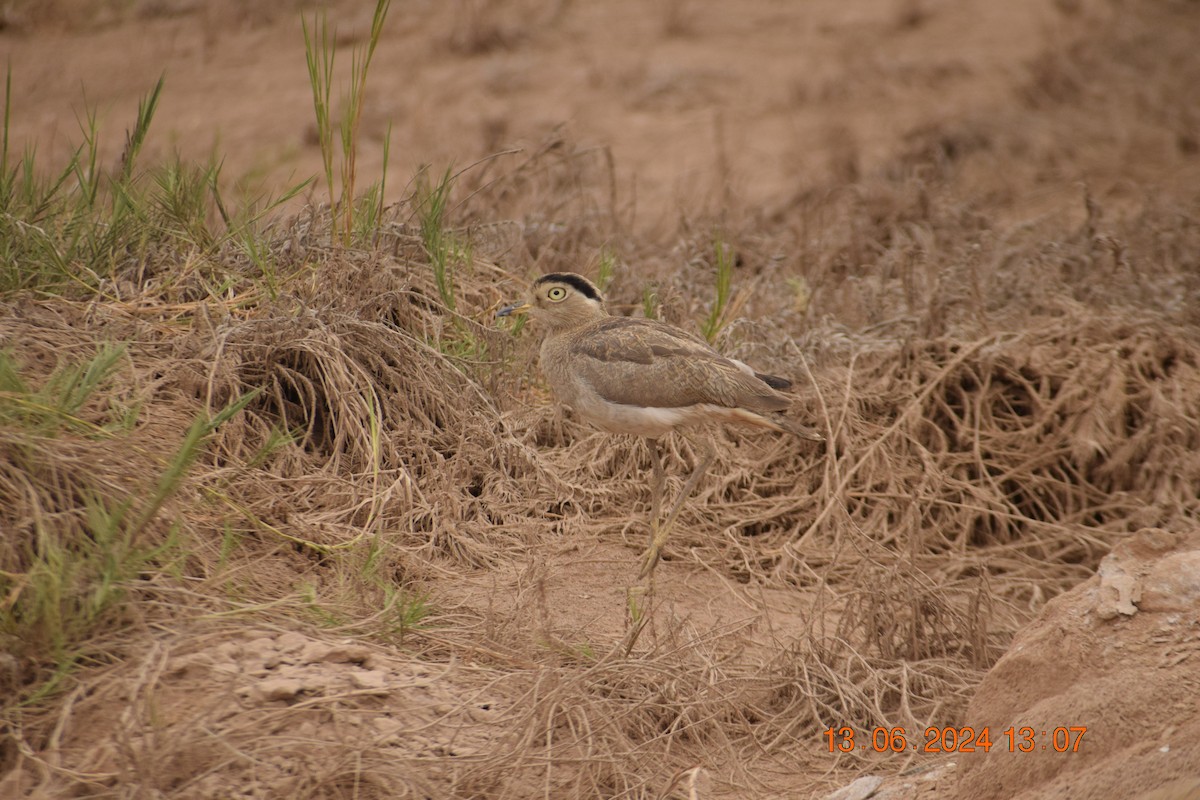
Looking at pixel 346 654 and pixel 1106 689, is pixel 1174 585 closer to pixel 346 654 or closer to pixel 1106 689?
pixel 1106 689

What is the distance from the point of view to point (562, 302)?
19.5 feet

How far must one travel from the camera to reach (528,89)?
38.7 feet

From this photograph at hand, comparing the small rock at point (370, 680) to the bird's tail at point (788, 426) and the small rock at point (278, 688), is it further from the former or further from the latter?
the bird's tail at point (788, 426)

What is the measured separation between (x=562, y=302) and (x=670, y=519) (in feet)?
3.65

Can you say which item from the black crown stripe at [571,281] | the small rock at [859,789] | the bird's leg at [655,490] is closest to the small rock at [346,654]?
the small rock at [859,789]

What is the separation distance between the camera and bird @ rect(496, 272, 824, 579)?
5500mm

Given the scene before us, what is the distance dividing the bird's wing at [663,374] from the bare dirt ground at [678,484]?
63cm

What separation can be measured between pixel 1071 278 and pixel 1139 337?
0.94 meters

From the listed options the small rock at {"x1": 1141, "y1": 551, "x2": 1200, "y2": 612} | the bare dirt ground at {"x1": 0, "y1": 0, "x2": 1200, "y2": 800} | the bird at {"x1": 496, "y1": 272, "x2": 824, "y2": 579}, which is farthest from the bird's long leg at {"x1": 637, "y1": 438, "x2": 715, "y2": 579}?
the small rock at {"x1": 1141, "y1": 551, "x2": 1200, "y2": 612}

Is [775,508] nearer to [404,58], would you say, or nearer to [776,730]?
[776,730]

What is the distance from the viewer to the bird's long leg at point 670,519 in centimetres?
563

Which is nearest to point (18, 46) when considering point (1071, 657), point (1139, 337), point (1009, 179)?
point (1009, 179)
